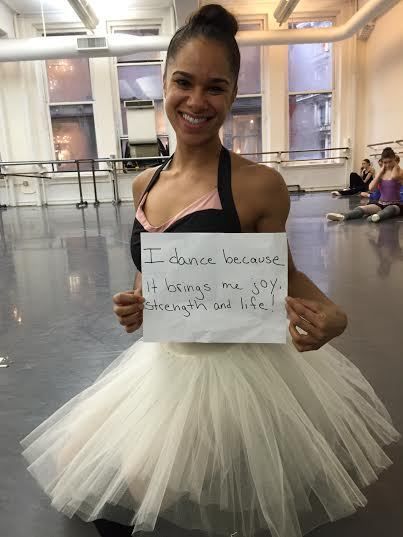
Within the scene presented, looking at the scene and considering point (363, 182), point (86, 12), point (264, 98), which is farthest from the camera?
point (264, 98)

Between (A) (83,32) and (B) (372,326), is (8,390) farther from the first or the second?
(A) (83,32)

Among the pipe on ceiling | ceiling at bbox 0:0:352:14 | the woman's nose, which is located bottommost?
the woman's nose

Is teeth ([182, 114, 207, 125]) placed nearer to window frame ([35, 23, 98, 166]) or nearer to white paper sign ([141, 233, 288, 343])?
white paper sign ([141, 233, 288, 343])

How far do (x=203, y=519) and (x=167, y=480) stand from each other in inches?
3.9

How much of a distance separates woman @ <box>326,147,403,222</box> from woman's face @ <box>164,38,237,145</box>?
4.25 metres

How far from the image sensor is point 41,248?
12.6 ft

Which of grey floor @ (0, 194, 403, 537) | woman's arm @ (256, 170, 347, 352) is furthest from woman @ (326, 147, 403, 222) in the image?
woman's arm @ (256, 170, 347, 352)

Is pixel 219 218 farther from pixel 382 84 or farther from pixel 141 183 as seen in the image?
pixel 382 84

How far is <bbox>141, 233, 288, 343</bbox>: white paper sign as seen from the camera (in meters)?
0.74

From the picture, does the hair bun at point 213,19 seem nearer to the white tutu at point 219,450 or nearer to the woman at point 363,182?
the white tutu at point 219,450

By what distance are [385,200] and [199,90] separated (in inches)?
209

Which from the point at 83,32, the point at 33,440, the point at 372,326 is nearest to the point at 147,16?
the point at 83,32

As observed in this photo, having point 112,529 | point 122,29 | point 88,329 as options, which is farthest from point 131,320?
point 122,29

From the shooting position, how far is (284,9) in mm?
7570
